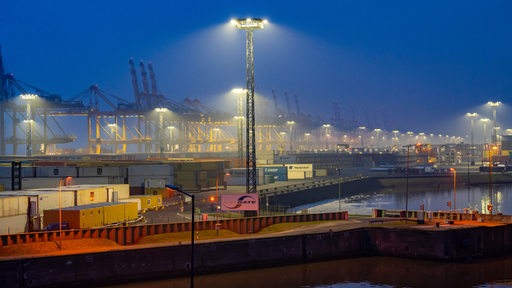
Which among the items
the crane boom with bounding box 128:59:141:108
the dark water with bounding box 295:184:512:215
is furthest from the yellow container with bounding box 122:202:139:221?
the crane boom with bounding box 128:59:141:108

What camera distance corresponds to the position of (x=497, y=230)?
41875 millimetres

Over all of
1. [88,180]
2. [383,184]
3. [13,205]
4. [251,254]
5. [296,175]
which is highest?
[88,180]

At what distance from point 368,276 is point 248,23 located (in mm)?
18881

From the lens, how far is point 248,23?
45.7 meters

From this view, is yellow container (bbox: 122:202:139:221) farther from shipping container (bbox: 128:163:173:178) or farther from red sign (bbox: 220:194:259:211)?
shipping container (bbox: 128:163:173:178)

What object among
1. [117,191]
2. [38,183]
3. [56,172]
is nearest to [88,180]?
[56,172]

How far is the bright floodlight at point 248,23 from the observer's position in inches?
1790

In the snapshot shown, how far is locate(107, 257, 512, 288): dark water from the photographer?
112ft

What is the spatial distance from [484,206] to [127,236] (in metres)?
50.7

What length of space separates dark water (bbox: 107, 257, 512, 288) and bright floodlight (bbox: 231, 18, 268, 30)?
16498 mm

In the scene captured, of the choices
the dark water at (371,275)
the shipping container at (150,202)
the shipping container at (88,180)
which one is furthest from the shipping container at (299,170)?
the dark water at (371,275)

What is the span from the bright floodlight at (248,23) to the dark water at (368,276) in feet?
54.1

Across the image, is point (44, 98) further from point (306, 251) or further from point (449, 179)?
point (306, 251)

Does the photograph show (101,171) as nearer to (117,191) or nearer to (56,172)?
(56,172)
